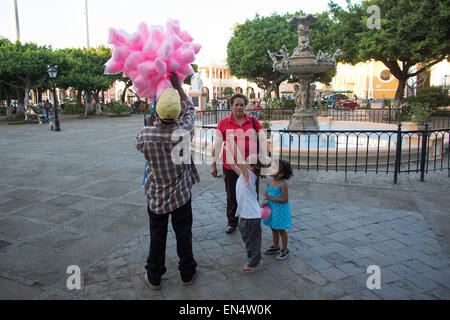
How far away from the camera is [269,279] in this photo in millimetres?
3262

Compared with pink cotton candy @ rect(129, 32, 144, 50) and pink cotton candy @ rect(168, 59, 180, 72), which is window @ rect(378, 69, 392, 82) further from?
pink cotton candy @ rect(129, 32, 144, 50)

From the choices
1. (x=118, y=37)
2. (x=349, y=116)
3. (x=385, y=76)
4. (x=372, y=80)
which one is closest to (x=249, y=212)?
(x=118, y=37)

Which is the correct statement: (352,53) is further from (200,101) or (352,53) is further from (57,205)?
(57,205)

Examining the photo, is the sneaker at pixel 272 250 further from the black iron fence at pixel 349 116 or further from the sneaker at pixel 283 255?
the black iron fence at pixel 349 116

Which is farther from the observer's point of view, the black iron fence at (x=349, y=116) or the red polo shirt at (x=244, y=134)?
the black iron fence at (x=349, y=116)

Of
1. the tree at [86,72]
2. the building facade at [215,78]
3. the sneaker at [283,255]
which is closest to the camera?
the sneaker at [283,255]

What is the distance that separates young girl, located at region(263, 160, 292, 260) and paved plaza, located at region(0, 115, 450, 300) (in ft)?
1.14

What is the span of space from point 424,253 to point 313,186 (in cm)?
280

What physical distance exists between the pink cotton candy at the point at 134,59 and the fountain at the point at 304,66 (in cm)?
762

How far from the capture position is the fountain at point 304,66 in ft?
34.2

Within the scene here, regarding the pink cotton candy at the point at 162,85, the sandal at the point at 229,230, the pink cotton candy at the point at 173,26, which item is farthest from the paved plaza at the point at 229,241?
the pink cotton candy at the point at 173,26

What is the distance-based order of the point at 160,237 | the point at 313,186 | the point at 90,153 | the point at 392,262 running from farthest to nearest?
the point at 90,153
the point at 313,186
the point at 392,262
the point at 160,237

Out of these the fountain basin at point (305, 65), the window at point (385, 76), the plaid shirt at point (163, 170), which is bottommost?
the plaid shirt at point (163, 170)

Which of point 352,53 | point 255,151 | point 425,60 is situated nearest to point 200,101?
point 352,53
